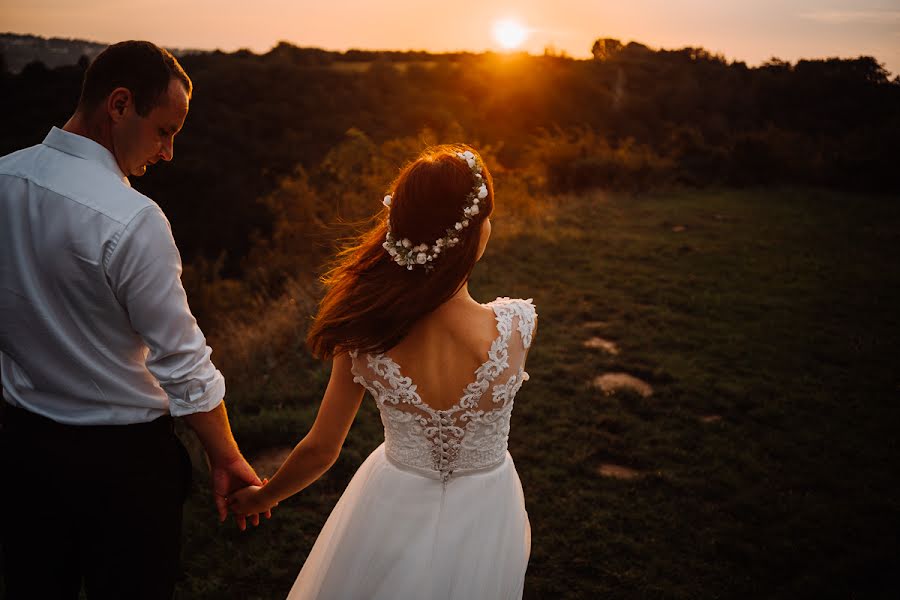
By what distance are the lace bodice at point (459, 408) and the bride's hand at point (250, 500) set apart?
1.93ft

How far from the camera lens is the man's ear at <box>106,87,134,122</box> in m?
1.70

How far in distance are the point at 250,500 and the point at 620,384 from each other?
3.62 m

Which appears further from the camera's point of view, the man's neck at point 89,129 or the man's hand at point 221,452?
the man's hand at point 221,452

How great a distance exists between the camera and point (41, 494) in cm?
169

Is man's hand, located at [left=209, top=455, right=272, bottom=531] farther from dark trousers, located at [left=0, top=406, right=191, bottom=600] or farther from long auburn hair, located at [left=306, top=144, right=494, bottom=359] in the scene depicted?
long auburn hair, located at [left=306, top=144, right=494, bottom=359]

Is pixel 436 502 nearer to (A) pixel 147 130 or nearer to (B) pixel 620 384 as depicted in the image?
(A) pixel 147 130

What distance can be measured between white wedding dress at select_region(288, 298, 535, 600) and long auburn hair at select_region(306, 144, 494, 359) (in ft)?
0.33

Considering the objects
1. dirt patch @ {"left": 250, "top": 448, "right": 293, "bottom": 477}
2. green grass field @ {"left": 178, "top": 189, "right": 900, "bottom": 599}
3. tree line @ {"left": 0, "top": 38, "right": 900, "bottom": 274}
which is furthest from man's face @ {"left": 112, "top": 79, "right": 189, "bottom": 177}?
tree line @ {"left": 0, "top": 38, "right": 900, "bottom": 274}

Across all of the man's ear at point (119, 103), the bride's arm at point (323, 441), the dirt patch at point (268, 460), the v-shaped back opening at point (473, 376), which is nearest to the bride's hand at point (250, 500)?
the bride's arm at point (323, 441)

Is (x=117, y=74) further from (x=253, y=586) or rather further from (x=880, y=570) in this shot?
(x=880, y=570)

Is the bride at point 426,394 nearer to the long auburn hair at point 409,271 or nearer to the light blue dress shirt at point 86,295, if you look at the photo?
the long auburn hair at point 409,271

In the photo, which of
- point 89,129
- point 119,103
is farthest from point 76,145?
point 119,103

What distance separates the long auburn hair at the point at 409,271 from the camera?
162 cm

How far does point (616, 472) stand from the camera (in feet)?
12.7
